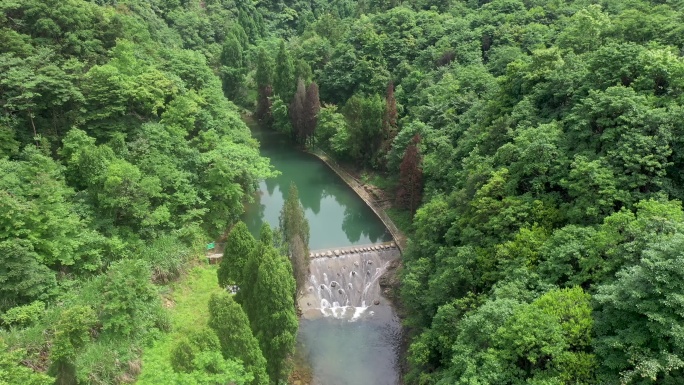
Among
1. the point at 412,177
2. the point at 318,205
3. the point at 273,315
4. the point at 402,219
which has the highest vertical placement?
the point at 273,315

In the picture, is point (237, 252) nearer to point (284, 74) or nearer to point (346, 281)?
point (346, 281)

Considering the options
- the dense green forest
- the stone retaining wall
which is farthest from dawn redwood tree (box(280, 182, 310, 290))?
the stone retaining wall

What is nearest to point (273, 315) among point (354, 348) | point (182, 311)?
point (182, 311)

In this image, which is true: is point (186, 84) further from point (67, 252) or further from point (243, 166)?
point (67, 252)

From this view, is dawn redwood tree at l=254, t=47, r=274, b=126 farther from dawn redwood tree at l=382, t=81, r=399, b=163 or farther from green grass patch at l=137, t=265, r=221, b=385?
green grass patch at l=137, t=265, r=221, b=385

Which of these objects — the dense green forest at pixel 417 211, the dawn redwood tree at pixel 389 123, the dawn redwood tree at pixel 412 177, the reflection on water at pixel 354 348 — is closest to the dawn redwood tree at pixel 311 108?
the dawn redwood tree at pixel 389 123

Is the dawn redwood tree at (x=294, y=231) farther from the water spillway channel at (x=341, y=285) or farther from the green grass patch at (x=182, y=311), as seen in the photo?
the green grass patch at (x=182, y=311)

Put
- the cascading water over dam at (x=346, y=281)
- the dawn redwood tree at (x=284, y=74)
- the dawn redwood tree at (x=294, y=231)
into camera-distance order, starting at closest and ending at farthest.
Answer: the dawn redwood tree at (x=294, y=231) → the cascading water over dam at (x=346, y=281) → the dawn redwood tree at (x=284, y=74)
